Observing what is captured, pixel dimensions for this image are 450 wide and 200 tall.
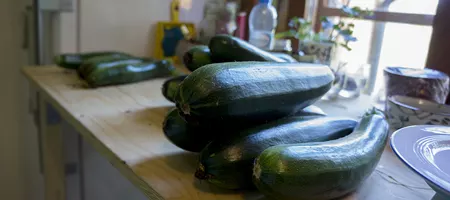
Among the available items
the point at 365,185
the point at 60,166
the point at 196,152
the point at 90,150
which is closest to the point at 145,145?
the point at 196,152

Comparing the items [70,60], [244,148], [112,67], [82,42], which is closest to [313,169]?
[244,148]

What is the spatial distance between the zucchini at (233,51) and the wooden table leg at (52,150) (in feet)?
1.78

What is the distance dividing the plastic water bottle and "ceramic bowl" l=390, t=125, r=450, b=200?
2.31 ft

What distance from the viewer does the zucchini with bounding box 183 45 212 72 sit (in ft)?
2.38

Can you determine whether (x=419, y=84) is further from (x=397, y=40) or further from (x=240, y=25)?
(x=240, y=25)

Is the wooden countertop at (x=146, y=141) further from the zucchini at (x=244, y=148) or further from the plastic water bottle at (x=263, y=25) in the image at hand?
the plastic water bottle at (x=263, y=25)

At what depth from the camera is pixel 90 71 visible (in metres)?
0.96

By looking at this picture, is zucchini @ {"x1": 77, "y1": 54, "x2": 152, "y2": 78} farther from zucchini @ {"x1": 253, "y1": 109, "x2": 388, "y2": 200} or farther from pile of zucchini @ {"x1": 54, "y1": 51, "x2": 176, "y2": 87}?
zucchini @ {"x1": 253, "y1": 109, "x2": 388, "y2": 200}

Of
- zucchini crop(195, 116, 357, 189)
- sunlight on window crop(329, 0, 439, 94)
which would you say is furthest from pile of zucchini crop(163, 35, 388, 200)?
sunlight on window crop(329, 0, 439, 94)

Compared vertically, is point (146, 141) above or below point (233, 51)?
below

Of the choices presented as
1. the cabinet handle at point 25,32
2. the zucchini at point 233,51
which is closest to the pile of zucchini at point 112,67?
the cabinet handle at point 25,32

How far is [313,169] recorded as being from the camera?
17.2 inches

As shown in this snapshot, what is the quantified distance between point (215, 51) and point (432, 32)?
0.60 m

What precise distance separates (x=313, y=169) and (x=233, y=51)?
307 millimetres
